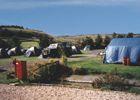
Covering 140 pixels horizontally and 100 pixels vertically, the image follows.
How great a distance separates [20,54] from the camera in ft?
257

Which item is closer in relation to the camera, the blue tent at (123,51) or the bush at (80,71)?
the bush at (80,71)

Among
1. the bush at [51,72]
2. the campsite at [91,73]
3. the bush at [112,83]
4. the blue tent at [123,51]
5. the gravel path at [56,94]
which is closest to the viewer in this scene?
the gravel path at [56,94]

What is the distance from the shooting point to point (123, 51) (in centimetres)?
4919

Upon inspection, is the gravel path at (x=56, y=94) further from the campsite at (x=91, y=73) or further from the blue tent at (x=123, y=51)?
the blue tent at (x=123, y=51)

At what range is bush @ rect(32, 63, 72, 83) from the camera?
38.6 meters

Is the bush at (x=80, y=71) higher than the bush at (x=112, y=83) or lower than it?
higher

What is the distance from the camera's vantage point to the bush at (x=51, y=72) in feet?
127

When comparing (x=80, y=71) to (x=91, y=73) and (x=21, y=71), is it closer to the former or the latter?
(x=91, y=73)

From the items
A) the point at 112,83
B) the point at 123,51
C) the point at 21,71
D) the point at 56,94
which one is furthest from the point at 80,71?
the point at 56,94

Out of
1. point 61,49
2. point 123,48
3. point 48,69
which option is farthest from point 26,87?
point 61,49

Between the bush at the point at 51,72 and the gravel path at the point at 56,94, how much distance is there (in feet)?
12.4

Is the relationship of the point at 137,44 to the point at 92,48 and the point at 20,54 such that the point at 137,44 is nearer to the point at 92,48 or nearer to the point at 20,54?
the point at 20,54

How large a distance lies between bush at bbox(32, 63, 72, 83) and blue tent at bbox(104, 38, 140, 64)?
330 inches

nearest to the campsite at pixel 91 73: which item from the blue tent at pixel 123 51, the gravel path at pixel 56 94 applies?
the blue tent at pixel 123 51
